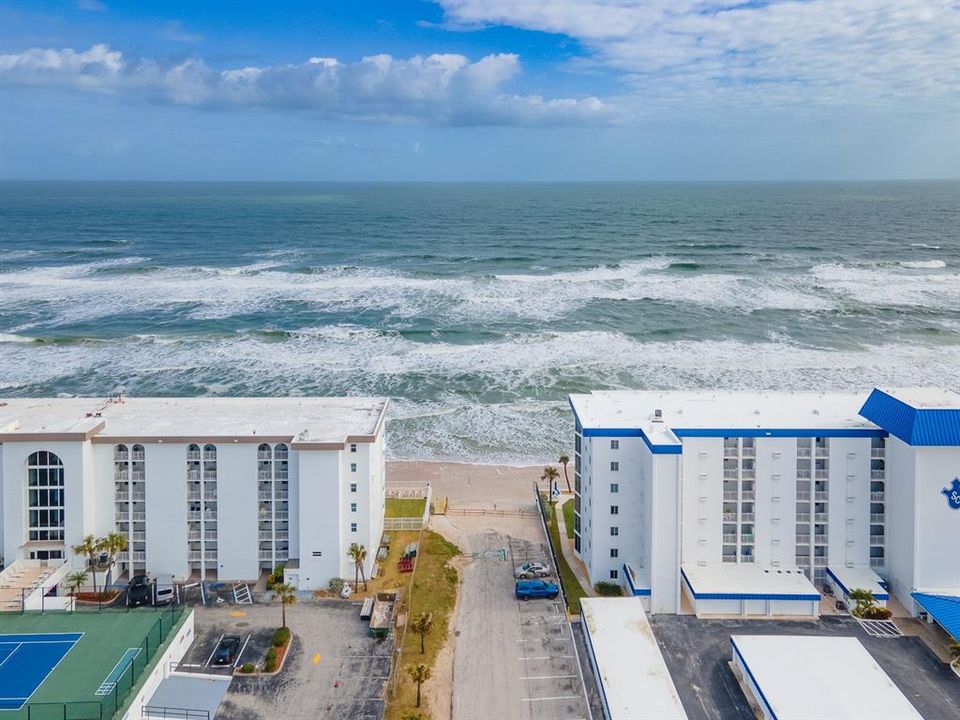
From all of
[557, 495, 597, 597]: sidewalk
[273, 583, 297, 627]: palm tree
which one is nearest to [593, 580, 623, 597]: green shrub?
[557, 495, 597, 597]: sidewalk

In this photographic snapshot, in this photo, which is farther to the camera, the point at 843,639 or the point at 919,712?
the point at 843,639

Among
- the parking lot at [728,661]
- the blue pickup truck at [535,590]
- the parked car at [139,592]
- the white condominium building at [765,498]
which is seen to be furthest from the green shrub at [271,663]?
the parking lot at [728,661]

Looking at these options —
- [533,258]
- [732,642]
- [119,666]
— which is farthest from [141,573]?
[533,258]

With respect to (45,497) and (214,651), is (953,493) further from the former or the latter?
(45,497)

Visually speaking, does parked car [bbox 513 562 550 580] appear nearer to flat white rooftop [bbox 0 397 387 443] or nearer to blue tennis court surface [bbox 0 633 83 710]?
flat white rooftop [bbox 0 397 387 443]

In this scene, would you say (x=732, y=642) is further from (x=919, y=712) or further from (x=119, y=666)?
→ (x=119, y=666)
